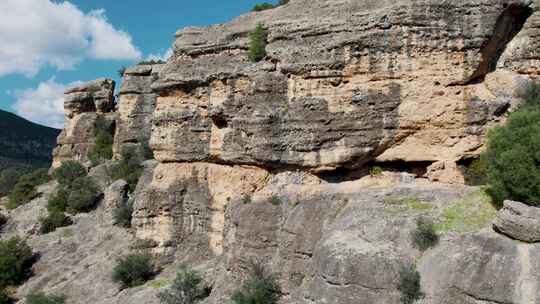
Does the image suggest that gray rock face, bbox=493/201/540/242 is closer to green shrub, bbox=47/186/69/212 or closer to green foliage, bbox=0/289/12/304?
green foliage, bbox=0/289/12/304

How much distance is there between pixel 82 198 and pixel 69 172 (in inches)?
211

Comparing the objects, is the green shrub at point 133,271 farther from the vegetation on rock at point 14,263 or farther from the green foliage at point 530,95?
the green foliage at point 530,95

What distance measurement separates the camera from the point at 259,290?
15391 millimetres

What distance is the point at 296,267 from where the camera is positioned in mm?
15914

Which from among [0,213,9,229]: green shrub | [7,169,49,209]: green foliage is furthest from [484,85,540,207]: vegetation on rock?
[7,169,49,209]: green foliage

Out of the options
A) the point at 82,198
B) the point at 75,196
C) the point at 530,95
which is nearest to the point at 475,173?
the point at 530,95

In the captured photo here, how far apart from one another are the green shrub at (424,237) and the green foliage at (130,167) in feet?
70.8

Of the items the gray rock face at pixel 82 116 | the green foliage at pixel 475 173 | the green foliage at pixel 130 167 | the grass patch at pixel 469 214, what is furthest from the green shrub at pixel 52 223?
the grass patch at pixel 469 214

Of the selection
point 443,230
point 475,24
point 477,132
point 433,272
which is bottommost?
point 433,272

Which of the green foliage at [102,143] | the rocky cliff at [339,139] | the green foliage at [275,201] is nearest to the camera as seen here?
the rocky cliff at [339,139]

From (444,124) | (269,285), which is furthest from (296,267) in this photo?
(444,124)

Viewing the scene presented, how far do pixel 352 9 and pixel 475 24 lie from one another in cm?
414

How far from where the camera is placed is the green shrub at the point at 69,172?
114 ft

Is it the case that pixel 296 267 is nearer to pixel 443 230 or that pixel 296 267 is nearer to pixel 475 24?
pixel 443 230
